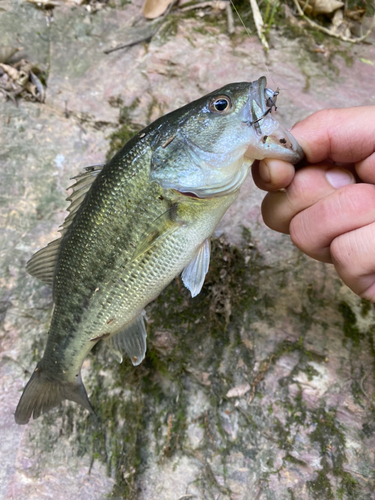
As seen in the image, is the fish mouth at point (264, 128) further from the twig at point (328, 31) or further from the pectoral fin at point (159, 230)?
the twig at point (328, 31)

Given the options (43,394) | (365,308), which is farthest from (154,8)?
(43,394)

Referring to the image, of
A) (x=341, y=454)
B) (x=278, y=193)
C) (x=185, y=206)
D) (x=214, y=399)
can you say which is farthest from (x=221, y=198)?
(x=341, y=454)

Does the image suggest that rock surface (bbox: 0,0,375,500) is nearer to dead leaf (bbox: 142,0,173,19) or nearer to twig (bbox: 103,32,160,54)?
twig (bbox: 103,32,160,54)

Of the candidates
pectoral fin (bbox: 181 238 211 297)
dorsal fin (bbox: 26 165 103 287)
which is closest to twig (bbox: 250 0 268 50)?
dorsal fin (bbox: 26 165 103 287)

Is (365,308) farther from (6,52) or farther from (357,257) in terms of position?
(6,52)

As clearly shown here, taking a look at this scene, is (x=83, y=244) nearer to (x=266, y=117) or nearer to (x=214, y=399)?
(x=266, y=117)

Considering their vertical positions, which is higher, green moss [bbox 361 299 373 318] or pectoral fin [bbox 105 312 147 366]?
pectoral fin [bbox 105 312 147 366]

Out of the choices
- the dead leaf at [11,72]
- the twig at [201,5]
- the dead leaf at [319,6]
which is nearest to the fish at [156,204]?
the dead leaf at [11,72]
